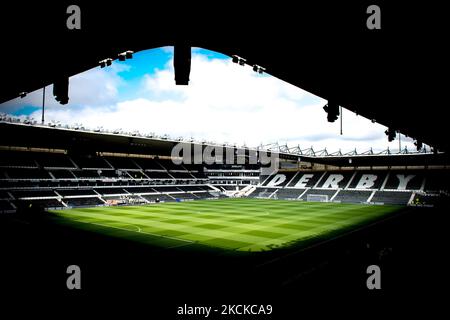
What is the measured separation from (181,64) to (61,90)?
4.41m

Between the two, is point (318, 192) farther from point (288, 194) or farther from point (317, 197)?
point (288, 194)

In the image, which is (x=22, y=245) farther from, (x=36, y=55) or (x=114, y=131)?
(x=114, y=131)

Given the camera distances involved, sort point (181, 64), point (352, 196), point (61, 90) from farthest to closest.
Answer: point (352, 196) → point (61, 90) → point (181, 64)

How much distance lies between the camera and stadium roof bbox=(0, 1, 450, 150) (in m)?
4.26

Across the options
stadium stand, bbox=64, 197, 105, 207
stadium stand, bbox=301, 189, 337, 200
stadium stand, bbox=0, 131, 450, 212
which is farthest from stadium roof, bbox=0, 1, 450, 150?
stadium stand, bbox=301, 189, 337, 200

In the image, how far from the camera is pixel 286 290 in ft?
31.8

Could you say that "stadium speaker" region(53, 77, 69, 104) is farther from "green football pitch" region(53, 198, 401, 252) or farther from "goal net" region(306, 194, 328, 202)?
"goal net" region(306, 194, 328, 202)

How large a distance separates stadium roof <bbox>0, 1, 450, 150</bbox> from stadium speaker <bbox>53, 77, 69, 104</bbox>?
0.60 feet

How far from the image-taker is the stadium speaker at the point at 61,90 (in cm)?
745

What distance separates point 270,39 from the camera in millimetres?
5223

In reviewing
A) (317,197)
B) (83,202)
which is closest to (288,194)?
(317,197)

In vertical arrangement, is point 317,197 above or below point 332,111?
below

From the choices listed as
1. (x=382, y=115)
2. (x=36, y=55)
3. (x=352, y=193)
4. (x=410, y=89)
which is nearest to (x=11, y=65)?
(x=36, y=55)

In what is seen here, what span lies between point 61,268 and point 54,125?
28.7m
